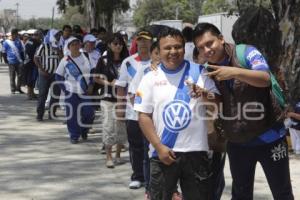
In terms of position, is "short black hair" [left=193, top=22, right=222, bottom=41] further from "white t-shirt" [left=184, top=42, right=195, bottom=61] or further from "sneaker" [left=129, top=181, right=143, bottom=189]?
"white t-shirt" [left=184, top=42, right=195, bottom=61]

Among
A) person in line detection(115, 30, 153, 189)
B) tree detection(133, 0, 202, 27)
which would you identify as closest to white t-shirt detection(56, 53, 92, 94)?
person in line detection(115, 30, 153, 189)

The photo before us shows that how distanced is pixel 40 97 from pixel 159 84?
24.1ft

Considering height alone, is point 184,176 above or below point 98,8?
below

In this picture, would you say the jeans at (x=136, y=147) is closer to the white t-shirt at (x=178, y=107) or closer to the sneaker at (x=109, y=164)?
the sneaker at (x=109, y=164)

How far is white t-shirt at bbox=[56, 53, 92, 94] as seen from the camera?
27.9 feet

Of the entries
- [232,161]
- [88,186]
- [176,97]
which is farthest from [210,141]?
[88,186]

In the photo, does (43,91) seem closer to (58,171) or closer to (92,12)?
(58,171)

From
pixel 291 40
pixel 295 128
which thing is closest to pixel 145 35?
pixel 295 128

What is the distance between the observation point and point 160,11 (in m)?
99.8

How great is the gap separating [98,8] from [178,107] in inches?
1007

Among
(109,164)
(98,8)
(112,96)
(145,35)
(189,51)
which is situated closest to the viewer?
(145,35)

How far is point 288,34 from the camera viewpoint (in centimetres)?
842

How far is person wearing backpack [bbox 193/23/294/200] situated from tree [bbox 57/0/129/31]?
2234cm

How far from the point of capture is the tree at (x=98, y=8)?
25.7 meters
